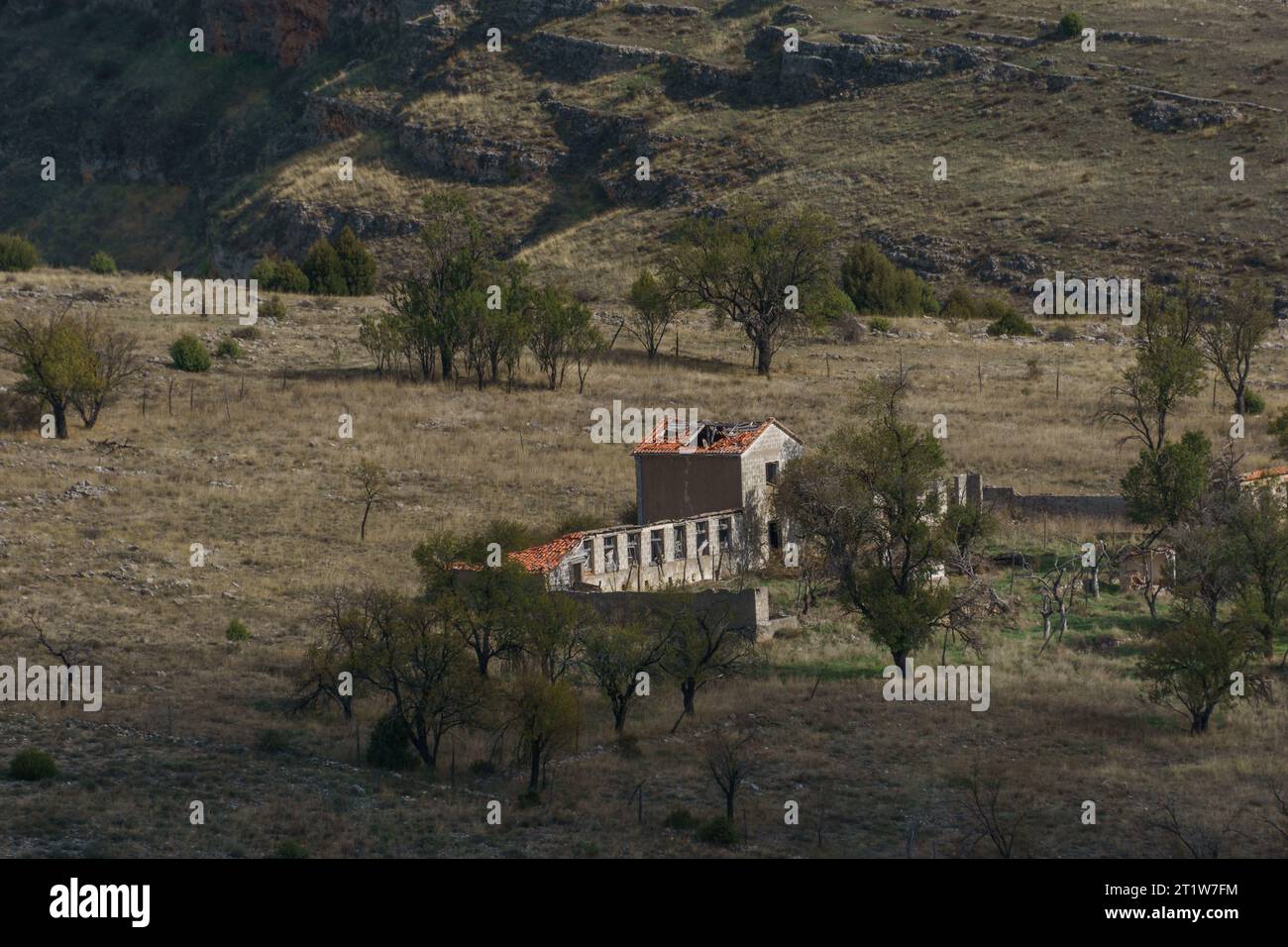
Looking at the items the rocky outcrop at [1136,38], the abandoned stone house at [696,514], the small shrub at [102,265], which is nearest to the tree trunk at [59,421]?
the abandoned stone house at [696,514]

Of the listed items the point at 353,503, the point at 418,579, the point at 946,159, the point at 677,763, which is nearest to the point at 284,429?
the point at 353,503

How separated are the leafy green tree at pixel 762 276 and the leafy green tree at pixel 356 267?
1977 centimetres

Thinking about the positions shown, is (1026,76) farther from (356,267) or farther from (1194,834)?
(1194,834)

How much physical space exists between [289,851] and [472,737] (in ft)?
27.6

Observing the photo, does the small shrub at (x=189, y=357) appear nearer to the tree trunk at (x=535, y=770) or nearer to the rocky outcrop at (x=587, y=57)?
the tree trunk at (x=535, y=770)

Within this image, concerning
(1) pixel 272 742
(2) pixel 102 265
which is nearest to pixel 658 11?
(2) pixel 102 265

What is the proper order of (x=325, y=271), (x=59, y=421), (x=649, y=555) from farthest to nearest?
1. (x=325, y=271)
2. (x=59, y=421)
3. (x=649, y=555)

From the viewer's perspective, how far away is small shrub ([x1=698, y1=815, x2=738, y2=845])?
3084 cm

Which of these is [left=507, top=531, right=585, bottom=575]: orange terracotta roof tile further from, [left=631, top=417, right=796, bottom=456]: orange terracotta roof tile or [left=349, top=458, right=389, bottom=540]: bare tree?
[left=349, top=458, right=389, bottom=540]: bare tree

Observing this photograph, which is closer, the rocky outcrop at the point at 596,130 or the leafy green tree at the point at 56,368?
the leafy green tree at the point at 56,368

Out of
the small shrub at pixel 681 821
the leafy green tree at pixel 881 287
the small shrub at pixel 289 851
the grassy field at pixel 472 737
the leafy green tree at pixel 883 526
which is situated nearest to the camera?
the small shrub at pixel 289 851

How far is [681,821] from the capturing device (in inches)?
1238

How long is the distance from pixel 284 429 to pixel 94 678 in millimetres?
22456

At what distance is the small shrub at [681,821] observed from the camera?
103ft
